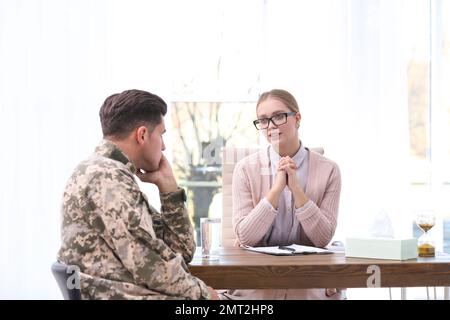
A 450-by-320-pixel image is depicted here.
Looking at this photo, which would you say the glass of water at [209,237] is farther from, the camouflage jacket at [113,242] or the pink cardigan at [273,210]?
the camouflage jacket at [113,242]

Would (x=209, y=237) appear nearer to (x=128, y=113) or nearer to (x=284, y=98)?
(x=128, y=113)

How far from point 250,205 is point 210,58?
88.1 inches

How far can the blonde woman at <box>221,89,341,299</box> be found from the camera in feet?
8.64

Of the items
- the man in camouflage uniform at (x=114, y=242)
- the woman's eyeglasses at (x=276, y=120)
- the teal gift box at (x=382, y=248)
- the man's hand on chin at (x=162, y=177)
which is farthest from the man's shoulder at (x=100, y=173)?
the woman's eyeglasses at (x=276, y=120)

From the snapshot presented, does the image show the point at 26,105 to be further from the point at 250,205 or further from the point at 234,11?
the point at 250,205

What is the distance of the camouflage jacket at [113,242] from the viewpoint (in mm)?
1682

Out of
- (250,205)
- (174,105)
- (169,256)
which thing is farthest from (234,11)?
(169,256)

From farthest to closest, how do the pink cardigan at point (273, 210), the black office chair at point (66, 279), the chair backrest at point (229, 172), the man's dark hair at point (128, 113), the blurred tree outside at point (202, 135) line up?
the blurred tree outside at point (202, 135) → the chair backrest at point (229, 172) → the pink cardigan at point (273, 210) → the man's dark hair at point (128, 113) → the black office chair at point (66, 279)

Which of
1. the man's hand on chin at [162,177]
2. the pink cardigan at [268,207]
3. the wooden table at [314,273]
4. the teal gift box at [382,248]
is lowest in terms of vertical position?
the wooden table at [314,273]

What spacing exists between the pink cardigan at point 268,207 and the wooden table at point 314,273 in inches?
17.6

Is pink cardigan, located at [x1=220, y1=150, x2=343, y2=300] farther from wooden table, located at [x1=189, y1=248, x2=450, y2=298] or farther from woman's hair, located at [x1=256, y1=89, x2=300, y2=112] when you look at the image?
wooden table, located at [x1=189, y1=248, x2=450, y2=298]

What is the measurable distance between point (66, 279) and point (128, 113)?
512 mm

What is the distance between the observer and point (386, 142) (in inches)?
187

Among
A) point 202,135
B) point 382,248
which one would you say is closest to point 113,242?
point 382,248
